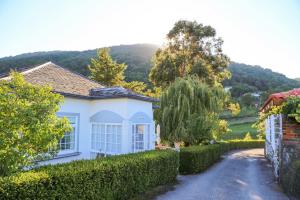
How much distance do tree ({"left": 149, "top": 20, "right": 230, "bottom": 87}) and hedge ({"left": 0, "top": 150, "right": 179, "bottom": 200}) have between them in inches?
786

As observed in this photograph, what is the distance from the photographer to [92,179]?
6609mm

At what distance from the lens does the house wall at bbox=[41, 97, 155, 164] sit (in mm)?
12920

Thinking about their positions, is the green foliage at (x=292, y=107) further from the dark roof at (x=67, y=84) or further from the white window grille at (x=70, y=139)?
the white window grille at (x=70, y=139)

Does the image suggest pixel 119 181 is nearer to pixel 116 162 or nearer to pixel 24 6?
pixel 116 162

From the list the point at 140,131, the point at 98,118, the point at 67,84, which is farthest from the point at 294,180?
the point at 67,84

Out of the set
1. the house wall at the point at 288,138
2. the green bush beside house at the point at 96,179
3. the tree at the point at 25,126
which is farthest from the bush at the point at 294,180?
the tree at the point at 25,126

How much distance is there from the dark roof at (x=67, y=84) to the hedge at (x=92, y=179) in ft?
15.5

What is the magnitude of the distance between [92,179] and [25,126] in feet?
6.97

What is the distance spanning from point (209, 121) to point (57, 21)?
1218cm

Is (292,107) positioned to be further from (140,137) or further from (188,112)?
(188,112)

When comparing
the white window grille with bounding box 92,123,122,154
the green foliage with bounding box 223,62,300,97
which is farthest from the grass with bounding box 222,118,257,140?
the white window grille with bounding box 92,123,122,154

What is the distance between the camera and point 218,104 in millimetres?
20188

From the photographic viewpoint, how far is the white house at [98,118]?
12.8m

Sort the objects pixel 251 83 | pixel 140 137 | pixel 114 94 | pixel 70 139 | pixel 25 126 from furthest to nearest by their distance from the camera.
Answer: pixel 251 83, pixel 140 137, pixel 114 94, pixel 70 139, pixel 25 126
